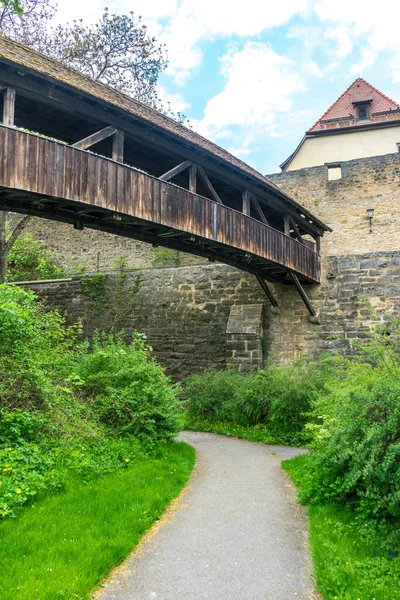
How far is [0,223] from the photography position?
13203mm

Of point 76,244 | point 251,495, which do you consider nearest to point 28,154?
point 251,495

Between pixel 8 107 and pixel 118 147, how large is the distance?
2.00 m

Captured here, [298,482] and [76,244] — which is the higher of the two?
[76,244]

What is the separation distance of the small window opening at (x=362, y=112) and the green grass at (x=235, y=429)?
18.7 meters

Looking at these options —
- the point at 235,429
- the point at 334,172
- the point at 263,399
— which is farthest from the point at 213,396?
the point at 334,172

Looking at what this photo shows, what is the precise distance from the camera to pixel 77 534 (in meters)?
3.55

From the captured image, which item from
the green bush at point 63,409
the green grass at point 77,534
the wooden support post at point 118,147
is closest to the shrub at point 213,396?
the green bush at point 63,409

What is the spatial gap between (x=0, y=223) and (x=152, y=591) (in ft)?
40.2

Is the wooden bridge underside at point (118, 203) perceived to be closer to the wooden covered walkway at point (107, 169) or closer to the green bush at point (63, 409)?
the wooden covered walkway at point (107, 169)

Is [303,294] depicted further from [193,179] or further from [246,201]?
[193,179]

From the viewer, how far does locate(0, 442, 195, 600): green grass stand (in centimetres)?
289

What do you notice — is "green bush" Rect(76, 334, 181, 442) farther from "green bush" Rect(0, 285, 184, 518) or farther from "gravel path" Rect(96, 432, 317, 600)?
"gravel path" Rect(96, 432, 317, 600)

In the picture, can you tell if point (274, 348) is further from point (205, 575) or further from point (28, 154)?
point (205, 575)

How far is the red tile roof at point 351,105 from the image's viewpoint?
22.4m
